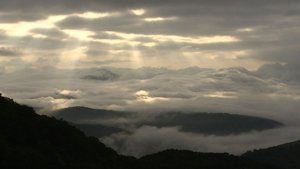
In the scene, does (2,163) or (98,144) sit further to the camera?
(98,144)

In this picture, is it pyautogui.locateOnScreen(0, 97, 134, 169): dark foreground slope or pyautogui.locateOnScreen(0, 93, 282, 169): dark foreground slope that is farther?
pyautogui.locateOnScreen(0, 97, 134, 169): dark foreground slope

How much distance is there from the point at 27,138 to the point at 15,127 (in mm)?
6524

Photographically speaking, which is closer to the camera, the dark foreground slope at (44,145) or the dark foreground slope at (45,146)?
the dark foreground slope at (45,146)

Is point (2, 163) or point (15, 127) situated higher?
point (15, 127)

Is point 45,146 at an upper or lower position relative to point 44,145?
lower

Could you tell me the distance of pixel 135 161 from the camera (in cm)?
19838

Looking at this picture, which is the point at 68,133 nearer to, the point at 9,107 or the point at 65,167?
the point at 9,107

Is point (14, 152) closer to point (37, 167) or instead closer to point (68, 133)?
point (37, 167)

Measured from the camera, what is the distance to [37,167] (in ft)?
493

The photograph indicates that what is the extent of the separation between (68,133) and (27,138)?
64.2 ft

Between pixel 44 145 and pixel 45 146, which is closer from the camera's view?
pixel 45 146

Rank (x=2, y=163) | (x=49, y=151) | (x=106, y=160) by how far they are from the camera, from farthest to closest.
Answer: (x=106, y=160), (x=49, y=151), (x=2, y=163)

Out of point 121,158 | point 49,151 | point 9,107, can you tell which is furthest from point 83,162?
point 9,107

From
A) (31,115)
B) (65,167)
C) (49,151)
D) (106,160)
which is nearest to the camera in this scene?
(65,167)
